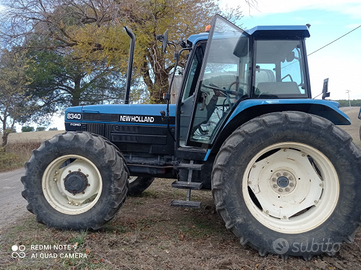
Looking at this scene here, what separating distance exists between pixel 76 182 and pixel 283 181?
2284mm

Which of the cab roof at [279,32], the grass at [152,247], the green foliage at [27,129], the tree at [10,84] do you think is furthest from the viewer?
the green foliage at [27,129]

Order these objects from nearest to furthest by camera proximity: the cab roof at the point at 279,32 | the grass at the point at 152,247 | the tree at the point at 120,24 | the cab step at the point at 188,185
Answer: the grass at the point at 152,247
the cab roof at the point at 279,32
the cab step at the point at 188,185
the tree at the point at 120,24

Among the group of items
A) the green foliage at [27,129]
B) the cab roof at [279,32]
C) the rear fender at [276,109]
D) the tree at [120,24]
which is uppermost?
the tree at [120,24]

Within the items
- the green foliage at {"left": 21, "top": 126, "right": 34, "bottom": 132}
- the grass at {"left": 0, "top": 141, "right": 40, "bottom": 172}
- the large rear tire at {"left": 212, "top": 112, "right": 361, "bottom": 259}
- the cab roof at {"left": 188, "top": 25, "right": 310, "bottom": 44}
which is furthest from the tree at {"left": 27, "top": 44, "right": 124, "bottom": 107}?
the large rear tire at {"left": 212, "top": 112, "right": 361, "bottom": 259}

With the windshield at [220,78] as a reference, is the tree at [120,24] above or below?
above

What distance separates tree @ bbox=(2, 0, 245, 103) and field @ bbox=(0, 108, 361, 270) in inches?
276

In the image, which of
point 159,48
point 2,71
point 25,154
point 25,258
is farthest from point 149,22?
point 25,258

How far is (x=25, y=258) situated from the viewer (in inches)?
104

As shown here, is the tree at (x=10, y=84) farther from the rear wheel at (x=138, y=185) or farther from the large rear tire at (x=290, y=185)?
the large rear tire at (x=290, y=185)

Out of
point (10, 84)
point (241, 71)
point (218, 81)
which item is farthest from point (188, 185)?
point (10, 84)

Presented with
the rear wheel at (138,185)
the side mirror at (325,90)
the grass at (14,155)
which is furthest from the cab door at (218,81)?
the grass at (14,155)

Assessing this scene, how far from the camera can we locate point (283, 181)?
305cm

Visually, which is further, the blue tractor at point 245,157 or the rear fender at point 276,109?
the rear fender at point 276,109

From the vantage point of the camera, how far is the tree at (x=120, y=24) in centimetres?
978
